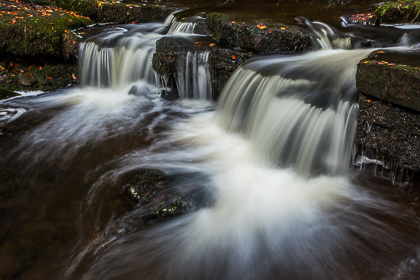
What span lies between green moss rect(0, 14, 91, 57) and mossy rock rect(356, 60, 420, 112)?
734 cm

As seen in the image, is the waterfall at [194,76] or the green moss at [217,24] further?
the green moss at [217,24]

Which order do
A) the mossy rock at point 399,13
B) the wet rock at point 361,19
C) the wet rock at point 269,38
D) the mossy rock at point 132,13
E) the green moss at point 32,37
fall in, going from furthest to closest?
the mossy rock at point 132,13 → the green moss at point 32,37 → the wet rock at point 361,19 → the mossy rock at point 399,13 → the wet rock at point 269,38

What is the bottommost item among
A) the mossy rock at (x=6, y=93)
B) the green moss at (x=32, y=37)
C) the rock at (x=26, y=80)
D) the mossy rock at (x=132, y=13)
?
the mossy rock at (x=6, y=93)

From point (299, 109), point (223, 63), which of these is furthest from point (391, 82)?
point (223, 63)

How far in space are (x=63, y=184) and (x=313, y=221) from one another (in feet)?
10.8

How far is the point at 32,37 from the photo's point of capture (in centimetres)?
763

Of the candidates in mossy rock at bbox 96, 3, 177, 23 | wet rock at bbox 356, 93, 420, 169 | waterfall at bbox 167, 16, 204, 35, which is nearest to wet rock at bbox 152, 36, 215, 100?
waterfall at bbox 167, 16, 204, 35

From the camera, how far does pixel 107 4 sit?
10.1 m

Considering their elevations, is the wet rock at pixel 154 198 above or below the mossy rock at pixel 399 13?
below

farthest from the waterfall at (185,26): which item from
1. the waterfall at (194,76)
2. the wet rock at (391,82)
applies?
the wet rock at (391,82)

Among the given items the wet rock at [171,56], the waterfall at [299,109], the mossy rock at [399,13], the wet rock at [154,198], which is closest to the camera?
the wet rock at [154,198]

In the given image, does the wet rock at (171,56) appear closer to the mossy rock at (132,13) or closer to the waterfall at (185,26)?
the waterfall at (185,26)

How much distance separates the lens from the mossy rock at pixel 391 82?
3.32 meters

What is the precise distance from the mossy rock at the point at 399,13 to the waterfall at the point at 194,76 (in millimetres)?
4063
